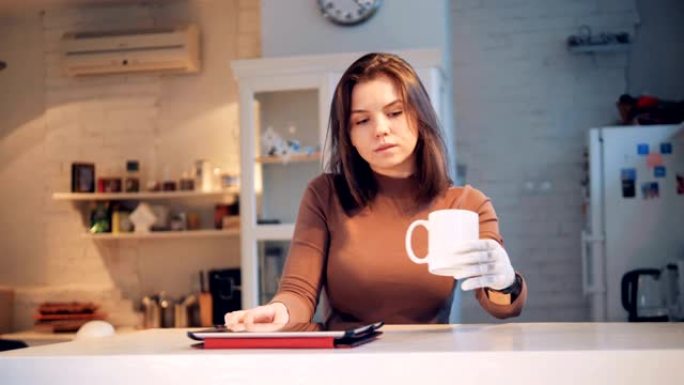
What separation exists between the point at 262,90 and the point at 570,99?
1832 millimetres

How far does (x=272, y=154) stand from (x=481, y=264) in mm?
3295

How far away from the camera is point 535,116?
17.3ft

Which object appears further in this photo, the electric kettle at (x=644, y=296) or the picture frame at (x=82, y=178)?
the picture frame at (x=82, y=178)

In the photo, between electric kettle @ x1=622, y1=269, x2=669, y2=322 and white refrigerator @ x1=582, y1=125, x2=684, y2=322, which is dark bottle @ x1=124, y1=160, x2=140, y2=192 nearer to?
white refrigerator @ x1=582, y1=125, x2=684, y2=322

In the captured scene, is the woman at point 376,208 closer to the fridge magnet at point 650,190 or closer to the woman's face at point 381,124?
the woman's face at point 381,124

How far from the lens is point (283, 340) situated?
3.85 feet

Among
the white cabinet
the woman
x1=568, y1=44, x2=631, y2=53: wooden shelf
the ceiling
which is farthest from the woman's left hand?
the ceiling

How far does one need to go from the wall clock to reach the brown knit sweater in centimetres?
287

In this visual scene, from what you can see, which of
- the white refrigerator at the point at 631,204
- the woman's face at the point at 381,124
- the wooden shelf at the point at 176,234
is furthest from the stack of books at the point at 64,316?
the woman's face at the point at 381,124

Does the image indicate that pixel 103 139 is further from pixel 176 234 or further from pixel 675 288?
pixel 675 288

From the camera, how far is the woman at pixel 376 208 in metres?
1.76

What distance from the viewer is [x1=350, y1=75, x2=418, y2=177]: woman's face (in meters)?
1.78

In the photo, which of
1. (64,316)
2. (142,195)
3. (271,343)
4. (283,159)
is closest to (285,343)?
(271,343)

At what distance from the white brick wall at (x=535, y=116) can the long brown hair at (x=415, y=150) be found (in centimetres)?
350
